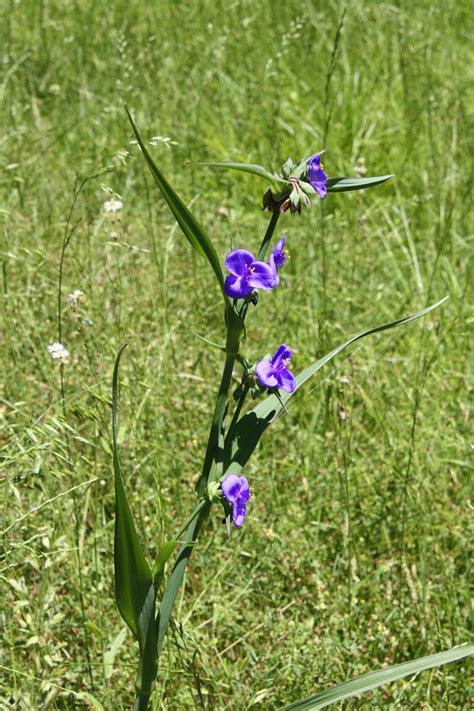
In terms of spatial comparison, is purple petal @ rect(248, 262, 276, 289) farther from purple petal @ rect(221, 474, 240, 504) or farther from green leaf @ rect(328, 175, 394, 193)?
purple petal @ rect(221, 474, 240, 504)

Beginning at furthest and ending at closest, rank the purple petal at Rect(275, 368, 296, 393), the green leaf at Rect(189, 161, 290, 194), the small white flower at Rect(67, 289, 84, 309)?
1. the small white flower at Rect(67, 289, 84, 309)
2. the purple petal at Rect(275, 368, 296, 393)
3. the green leaf at Rect(189, 161, 290, 194)

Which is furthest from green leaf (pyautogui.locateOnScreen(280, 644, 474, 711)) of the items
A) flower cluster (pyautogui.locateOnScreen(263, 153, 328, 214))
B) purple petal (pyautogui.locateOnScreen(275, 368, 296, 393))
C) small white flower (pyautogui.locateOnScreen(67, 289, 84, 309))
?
small white flower (pyautogui.locateOnScreen(67, 289, 84, 309))

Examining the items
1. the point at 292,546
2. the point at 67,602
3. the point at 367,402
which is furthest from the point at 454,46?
the point at 67,602

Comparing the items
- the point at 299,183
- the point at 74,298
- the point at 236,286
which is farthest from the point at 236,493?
the point at 74,298

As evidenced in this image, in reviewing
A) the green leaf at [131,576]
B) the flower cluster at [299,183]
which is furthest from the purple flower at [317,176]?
the green leaf at [131,576]

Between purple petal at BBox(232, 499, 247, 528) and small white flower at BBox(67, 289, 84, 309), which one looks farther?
small white flower at BBox(67, 289, 84, 309)

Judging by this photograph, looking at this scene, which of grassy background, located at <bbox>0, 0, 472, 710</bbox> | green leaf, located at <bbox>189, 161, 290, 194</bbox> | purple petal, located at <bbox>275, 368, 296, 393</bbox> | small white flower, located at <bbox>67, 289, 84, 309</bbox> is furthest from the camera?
small white flower, located at <bbox>67, 289, 84, 309</bbox>

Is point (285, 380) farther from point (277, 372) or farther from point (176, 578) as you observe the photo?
point (176, 578)
